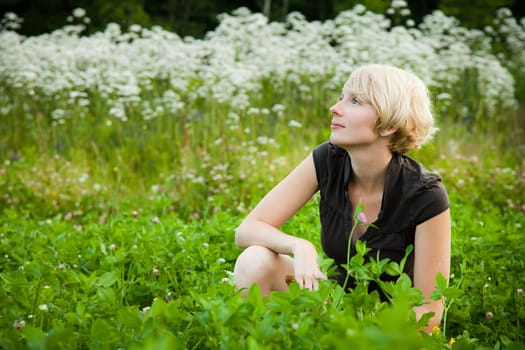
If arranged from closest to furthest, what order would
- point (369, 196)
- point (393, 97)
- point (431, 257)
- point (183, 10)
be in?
point (431, 257), point (393, 97), point (369, 196), point (183, 10)

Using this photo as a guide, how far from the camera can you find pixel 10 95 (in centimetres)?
685

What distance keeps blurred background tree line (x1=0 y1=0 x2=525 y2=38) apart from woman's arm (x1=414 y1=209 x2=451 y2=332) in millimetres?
11630

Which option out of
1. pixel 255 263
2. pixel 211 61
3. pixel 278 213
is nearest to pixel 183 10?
pixel 211 61

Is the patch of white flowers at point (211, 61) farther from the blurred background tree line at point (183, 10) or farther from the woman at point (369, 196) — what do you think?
the blurred background tree line at point (183, 10)

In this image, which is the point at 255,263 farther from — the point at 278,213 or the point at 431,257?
the point at 431,257

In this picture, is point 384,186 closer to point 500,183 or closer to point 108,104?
point 500,183

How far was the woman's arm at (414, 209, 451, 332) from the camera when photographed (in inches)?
82.5

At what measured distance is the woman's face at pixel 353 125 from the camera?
7.22 ft

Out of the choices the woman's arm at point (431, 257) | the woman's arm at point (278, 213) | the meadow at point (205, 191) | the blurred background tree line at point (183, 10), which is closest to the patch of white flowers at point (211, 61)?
the meadow at point (205, 191)

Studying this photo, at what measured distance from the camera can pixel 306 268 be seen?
198 centimetres

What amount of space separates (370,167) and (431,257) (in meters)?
0.41

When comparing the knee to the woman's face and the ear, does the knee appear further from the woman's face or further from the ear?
the ear

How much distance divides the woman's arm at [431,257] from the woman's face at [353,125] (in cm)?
37

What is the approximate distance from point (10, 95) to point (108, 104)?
4.24 ft
